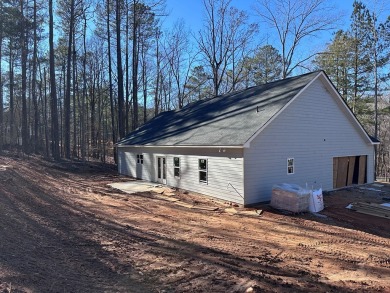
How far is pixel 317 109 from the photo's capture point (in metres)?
14.1

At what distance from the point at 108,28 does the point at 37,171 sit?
1588 centimetres

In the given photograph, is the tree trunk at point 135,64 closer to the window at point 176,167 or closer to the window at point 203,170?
the window at point 176,167

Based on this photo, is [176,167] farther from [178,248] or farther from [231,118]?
[178,248]

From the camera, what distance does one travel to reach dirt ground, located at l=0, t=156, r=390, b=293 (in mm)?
4938

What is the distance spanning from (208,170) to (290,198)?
372 cm

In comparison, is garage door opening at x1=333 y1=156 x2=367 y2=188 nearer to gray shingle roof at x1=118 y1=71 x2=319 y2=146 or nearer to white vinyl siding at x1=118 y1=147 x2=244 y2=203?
gray shingle roof at x1=118 y1=71 x2=319 y2=146

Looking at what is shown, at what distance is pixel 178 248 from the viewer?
6.74 m

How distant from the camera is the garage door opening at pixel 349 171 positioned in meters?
15.4

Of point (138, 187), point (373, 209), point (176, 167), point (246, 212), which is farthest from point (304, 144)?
point (138, 187)

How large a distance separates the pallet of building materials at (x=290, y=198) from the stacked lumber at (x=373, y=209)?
7.00 feet

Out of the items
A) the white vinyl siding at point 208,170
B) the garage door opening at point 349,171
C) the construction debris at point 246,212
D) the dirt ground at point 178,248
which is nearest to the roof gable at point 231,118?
the white vinyl siding at point 208,170

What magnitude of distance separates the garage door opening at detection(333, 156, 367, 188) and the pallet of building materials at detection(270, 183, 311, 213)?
557 centimetres

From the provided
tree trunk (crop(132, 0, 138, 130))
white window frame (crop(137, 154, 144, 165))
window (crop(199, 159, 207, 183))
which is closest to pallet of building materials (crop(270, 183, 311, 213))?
window (crop(199, 159, 207, 183))

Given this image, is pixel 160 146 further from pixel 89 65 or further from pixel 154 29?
pixel 89 65
